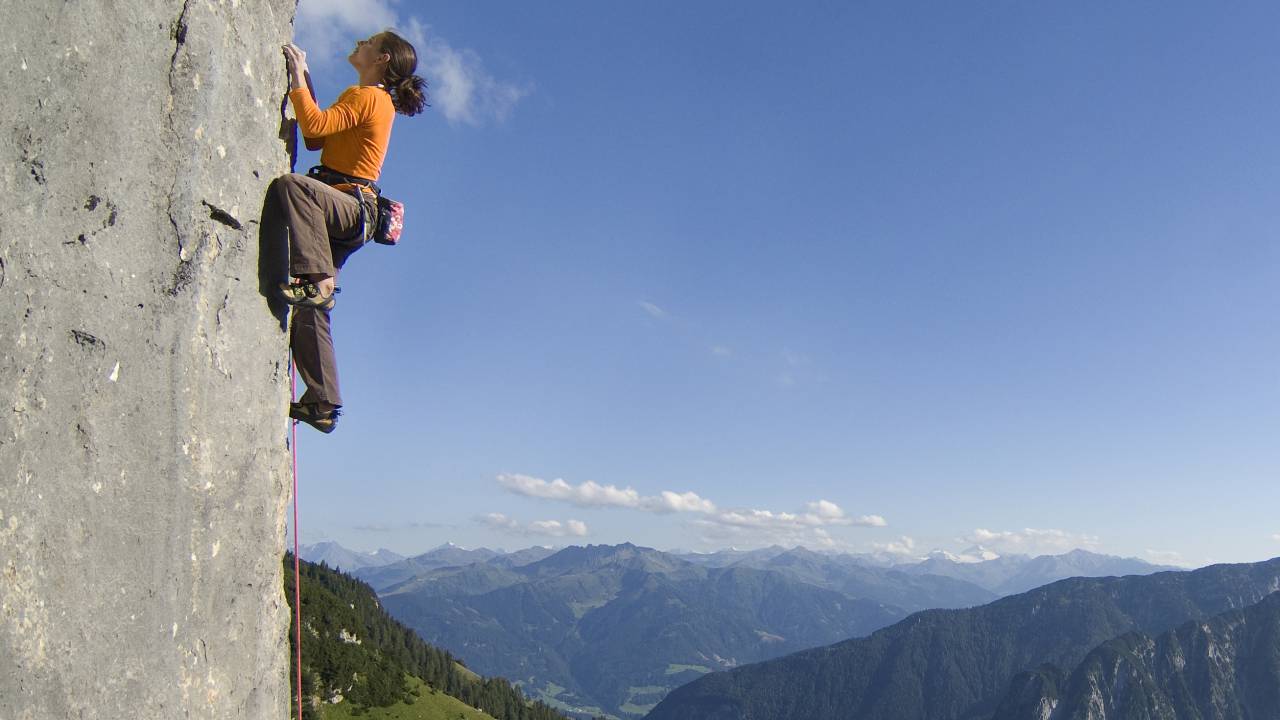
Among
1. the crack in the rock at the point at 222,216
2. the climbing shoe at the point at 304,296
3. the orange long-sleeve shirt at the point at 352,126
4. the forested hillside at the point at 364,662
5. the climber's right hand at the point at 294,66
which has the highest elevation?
the climber's right hand at the point at 294,66

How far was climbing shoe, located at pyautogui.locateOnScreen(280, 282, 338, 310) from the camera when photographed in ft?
16.5

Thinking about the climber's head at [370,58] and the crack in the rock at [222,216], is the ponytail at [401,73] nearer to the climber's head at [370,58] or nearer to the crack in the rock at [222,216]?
the climber's head at [370,58]

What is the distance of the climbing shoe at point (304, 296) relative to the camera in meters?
5.02

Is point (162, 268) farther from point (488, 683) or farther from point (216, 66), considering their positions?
point (488, 683)

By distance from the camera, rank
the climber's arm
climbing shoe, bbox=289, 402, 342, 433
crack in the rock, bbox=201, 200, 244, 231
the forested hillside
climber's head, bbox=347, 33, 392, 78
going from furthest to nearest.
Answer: the forested hillside → climber's head, bbox=347, 33, 392, 78 → climbing shoe, bbox=289, 402, 342, 433 → the climber's arm → crack in the rock, bbox=201, 200, 244, 231

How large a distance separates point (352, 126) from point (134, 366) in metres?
2.36

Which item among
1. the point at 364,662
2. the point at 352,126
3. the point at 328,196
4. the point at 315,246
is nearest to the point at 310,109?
the point at 352,126

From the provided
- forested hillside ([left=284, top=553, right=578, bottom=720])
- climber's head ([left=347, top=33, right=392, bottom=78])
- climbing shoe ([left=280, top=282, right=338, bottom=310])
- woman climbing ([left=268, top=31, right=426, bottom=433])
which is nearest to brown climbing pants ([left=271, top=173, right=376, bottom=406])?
woman climbing ([left=268, top=31, right=426, bottom=433])

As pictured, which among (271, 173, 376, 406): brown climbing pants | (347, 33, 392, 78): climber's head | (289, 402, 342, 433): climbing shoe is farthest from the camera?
(347, 33, 392, 78): climber's head

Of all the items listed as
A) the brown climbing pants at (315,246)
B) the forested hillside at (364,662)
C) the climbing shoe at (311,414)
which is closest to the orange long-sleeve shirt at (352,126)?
the brown climbing pants at (315,246)

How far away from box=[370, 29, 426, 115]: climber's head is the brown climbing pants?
1.01 metres

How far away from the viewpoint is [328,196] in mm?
5262

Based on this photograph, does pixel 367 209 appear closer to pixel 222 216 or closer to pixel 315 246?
pixel 315 246

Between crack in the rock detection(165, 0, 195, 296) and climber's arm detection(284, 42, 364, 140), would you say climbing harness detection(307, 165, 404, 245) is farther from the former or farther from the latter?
crack in the rock detection(165, 0, 195, 296)
